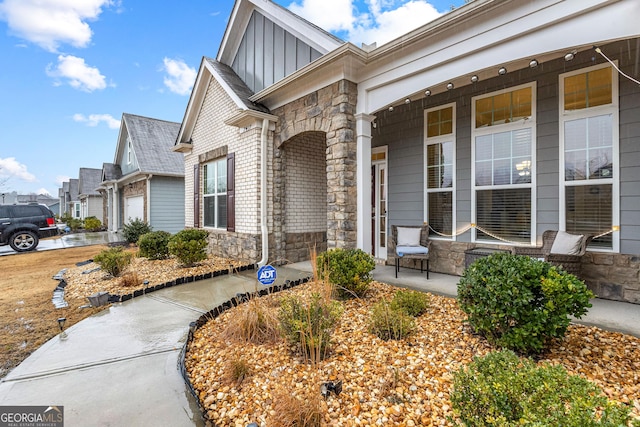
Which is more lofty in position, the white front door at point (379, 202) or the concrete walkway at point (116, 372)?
the white front door at point (379, 202)

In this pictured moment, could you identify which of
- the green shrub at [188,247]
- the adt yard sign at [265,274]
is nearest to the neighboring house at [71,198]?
the green shrub at [188,247]

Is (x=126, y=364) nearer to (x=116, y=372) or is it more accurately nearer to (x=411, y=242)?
(x=116, y=372)

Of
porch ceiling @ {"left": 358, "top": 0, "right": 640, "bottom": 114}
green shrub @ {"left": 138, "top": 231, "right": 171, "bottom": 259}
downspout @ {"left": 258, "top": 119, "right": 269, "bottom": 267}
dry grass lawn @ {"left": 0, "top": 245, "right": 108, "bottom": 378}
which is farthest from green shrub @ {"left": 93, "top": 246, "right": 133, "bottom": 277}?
porch ceiling @ {"left": 358, "top": 0, "right": 640, "bottom": 114}

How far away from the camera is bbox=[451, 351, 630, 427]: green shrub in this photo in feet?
3.74

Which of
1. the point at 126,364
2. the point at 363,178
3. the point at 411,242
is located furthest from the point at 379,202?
the point at 126,364

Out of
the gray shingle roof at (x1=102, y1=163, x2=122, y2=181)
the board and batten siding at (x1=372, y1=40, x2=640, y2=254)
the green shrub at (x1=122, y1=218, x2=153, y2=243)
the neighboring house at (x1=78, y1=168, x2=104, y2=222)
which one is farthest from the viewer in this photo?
the neighboring house at (x1=78, y1=168, x2=104, y2=222)

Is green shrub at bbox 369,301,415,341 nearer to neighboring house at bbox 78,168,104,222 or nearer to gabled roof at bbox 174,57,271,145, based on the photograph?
gabled roof at bbox 174,57,271,145

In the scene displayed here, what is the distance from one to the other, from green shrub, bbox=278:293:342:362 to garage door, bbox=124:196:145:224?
1297cm

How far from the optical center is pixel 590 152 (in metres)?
3.98

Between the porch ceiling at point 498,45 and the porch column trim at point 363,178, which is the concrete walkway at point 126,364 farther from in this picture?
the porch ceiling at point 498,45

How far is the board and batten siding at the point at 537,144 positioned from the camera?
12.1ft

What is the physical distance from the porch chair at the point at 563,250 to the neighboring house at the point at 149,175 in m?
13.4

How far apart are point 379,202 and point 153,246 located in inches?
214

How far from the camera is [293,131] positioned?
6.16m
